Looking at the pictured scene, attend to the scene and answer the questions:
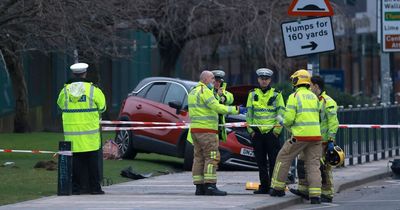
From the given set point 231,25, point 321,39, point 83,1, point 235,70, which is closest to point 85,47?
point 83,1

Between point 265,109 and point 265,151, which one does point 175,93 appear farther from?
point 265,109

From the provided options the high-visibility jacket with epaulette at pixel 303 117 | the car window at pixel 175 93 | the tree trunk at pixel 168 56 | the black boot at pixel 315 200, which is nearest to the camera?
the high-visibility jacket with epaulette at pixel 303 117

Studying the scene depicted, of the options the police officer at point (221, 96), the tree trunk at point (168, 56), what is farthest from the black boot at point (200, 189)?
the tree trunk at point (168, 56)

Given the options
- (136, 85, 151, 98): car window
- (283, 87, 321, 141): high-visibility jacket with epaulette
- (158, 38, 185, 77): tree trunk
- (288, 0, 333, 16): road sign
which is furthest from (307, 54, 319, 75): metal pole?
(158, 38, 185, 77): tree trunk

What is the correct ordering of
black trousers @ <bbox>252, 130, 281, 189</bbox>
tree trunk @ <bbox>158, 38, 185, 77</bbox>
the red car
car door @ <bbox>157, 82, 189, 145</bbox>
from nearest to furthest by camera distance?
black trousers @ <bbox>252, 130, 281, 189</bbox>
the red car
car door @ <bbox>157, 82, 189, 145</bbox>
tree trunk @ <bbox>158, 38, 185, 77</bbox>

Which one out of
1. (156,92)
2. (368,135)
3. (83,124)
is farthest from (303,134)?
(368,135)

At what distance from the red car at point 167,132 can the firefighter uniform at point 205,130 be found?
3.73m

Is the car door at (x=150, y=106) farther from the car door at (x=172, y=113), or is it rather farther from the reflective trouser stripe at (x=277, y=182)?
the reflective trouser stripe at (x=277, y=182)

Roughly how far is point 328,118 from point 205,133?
1709 millimetres

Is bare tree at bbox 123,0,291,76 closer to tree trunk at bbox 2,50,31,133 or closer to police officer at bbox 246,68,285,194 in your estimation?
tree trunk at bbox 2,50,31,133

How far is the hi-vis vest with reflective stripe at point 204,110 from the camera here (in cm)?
1468

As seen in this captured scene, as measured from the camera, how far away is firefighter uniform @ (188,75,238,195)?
1471 cm

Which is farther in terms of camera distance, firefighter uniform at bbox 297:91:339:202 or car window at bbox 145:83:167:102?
car window at bbox 145:83:167:102

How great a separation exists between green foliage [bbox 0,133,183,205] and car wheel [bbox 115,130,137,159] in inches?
7.8
